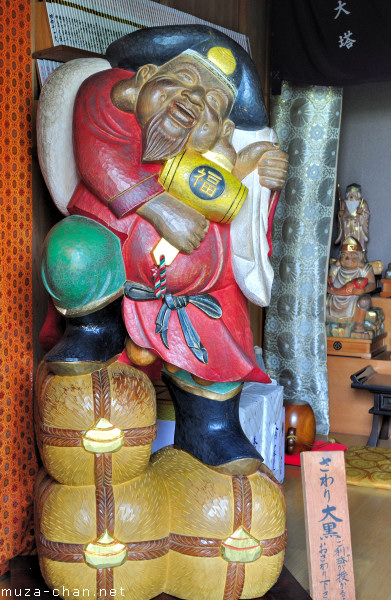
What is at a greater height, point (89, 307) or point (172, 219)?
point (172, 219)

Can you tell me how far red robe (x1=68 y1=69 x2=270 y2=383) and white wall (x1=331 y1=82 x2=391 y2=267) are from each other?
2783 mm

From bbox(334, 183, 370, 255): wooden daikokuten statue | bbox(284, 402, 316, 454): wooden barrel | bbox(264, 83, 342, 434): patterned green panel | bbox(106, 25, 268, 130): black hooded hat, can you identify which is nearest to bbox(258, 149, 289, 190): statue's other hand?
bbox(106, 25, 268, 130): black hooded hat

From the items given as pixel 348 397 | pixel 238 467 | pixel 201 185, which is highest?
pixel 201 185

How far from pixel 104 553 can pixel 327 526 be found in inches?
21.4

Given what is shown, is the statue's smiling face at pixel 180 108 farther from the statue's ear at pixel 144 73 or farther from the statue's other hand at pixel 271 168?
Result: the statue's other hand at pixel 271 168

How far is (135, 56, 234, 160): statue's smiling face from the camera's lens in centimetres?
153

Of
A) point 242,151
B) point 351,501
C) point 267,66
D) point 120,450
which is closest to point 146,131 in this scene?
point 242,151

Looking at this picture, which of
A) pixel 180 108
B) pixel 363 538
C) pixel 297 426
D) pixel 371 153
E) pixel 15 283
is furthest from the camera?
pixel 371 153

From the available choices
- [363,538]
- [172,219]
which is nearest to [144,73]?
[172,219]

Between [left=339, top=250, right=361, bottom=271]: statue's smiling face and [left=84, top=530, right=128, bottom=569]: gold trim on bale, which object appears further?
[left=339, top=250, right=361, bottom=271]: statue's smiling face

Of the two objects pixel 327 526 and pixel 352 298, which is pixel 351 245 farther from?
pixel 327 526

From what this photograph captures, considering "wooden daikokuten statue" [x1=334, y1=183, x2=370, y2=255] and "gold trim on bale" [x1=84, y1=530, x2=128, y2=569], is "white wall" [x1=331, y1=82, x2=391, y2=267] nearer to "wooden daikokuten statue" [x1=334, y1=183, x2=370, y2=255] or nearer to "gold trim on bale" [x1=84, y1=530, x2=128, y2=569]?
"wooden daikokuten statue" [x1=334, y1=183, x2=370, y2=255]

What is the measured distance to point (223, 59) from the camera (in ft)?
5.31

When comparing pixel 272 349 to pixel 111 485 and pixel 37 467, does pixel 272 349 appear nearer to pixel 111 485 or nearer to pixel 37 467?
pixel 37 467
